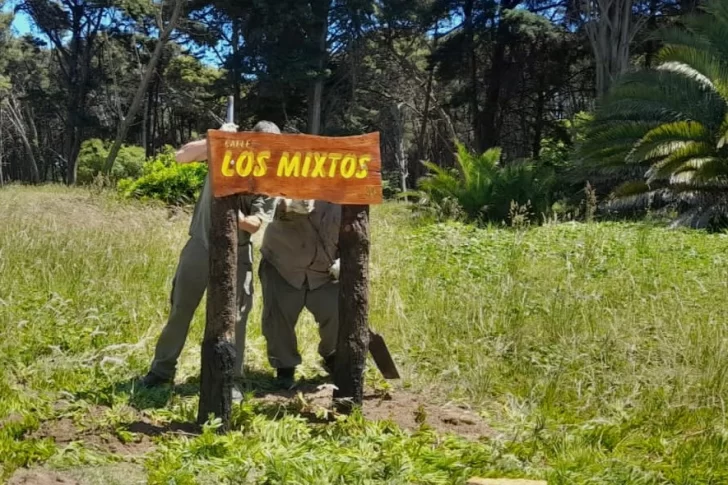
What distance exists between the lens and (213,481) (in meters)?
3.23

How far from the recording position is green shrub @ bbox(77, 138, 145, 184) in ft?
80.5

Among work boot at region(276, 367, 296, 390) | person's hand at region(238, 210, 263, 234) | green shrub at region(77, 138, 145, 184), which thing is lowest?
work boot at region(276, 367, 296, 390)

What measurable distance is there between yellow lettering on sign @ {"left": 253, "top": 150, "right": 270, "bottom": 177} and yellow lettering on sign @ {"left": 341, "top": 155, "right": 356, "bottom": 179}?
0.40 m

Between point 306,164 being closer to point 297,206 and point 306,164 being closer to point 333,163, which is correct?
point 333,163

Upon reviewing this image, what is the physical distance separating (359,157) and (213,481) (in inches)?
69.1

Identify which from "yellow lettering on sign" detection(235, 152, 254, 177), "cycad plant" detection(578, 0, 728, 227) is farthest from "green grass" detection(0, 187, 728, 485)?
"cycad plant" detection(578, 0, 728, 227)

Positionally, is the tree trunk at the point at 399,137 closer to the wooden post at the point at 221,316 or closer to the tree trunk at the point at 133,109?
the tree trunk at the point at 133,109

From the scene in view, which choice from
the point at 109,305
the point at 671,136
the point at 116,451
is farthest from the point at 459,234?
the point at 116,451

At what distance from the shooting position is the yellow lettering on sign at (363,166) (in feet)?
13.2

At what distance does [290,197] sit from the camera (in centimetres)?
391

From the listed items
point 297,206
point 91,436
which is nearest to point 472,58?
point 297,206

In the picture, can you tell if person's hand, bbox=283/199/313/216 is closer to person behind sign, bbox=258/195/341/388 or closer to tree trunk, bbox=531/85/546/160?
person behind sign, bbox=258/195/341/388

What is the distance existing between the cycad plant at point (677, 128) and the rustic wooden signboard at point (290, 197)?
8.78 m

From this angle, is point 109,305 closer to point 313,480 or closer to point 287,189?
point 287,189
